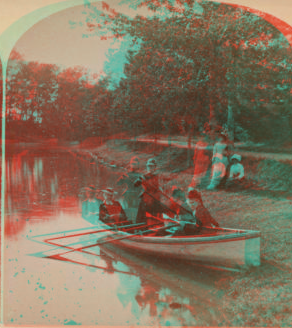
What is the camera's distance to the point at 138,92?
2080 millimetres

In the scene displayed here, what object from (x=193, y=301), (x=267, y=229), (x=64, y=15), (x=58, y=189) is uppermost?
(x=64, y=15)

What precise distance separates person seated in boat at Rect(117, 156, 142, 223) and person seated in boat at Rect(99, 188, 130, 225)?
1.8 inches

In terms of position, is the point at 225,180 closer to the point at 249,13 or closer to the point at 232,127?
the point at 232,127

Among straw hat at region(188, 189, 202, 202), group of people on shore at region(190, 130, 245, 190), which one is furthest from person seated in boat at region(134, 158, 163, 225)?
group of people on shore at region(190, 130, 245, 190)

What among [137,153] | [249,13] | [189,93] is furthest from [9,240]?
[249,13]

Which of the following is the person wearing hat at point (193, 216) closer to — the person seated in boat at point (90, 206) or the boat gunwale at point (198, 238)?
the boat gunwale at point (198, 238)

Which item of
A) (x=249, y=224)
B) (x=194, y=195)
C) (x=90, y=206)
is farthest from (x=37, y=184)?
(x=249, y=224)

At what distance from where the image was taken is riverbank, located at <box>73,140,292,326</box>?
202 centimetres

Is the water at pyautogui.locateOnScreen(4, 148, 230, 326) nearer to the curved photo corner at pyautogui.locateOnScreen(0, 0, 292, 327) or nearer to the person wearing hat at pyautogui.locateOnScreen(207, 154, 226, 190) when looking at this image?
the curved photo corner at pyautogui.locateOnScreen(0, 0, 292, 327)

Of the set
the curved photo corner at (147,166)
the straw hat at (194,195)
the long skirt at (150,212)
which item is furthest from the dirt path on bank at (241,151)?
the long skirt at (150,212)

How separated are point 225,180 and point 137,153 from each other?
730 millimetres

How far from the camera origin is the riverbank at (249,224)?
202cm

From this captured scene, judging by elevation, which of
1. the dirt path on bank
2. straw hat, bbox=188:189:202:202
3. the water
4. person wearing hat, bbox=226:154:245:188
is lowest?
the water

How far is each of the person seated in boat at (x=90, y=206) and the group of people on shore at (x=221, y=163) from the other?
0.87m
